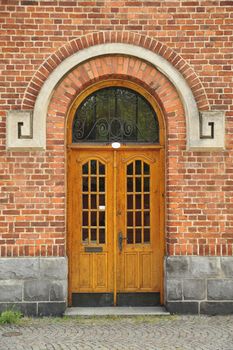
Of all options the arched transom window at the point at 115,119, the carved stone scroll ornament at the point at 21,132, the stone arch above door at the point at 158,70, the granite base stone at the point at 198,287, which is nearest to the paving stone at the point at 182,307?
the granite base stone at the point at 198,287

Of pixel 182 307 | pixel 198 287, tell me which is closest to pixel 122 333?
pixel 182 307

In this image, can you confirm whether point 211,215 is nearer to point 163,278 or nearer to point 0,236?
point 163,278

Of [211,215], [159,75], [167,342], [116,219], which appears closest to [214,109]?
[159,75]

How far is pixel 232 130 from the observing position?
8.24 m

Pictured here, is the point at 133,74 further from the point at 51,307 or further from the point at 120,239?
the point at 51,307

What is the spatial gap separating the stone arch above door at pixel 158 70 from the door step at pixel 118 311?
2.61 metres

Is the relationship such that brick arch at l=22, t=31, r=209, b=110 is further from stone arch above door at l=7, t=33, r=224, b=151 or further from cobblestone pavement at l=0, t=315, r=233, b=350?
cobblestone pavement at l=0, t=315, r=233, b=350

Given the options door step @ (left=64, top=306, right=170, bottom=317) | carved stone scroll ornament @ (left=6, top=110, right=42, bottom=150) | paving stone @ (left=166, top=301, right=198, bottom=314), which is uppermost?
carved stone scroll ornament @ (left=6, top=110, right=42, bottom=150)

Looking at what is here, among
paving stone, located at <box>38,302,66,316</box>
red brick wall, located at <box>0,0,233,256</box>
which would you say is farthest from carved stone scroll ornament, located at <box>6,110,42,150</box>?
paving stone, located at <box>38,302,66,316</box>

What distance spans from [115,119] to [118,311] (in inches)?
121

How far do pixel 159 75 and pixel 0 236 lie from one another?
3.56 metres

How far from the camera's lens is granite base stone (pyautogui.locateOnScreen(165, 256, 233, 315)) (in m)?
8.11

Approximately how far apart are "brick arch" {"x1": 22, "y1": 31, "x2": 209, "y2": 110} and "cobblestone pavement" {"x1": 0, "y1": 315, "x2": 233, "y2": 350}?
330cm

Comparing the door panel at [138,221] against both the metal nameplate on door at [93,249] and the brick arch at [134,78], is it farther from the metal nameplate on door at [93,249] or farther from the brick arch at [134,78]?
the brick arch at [134,78]
